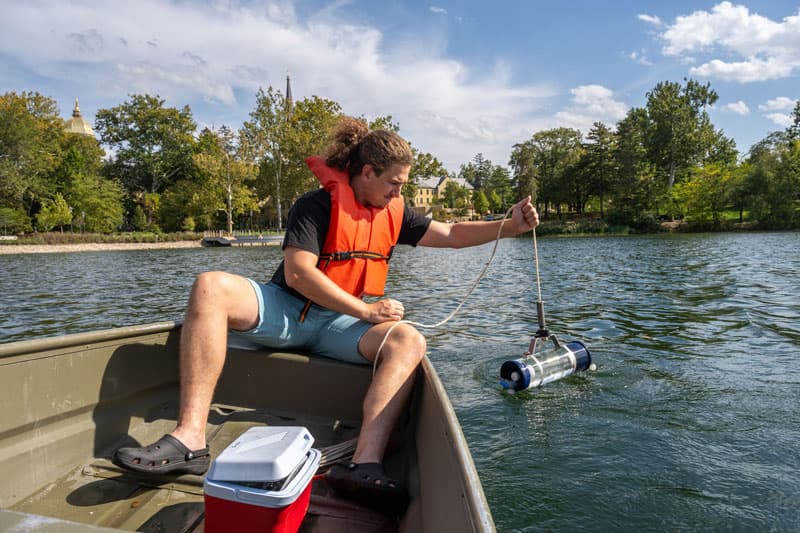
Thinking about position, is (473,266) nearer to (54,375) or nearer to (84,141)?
(54,375)

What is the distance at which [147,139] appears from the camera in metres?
57.5

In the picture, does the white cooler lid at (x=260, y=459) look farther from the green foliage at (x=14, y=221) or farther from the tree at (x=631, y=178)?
the tree at (x=631, y=178)

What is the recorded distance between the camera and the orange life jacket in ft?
9.00

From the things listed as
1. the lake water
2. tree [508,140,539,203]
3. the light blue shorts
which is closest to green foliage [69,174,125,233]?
the lake water

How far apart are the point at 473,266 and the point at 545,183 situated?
5119 cm

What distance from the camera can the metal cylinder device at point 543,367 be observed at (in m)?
4.54

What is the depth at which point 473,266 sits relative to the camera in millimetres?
20281

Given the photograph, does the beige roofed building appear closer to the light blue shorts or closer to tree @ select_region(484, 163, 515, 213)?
tree @ select_region(484, 163, 515, 213)

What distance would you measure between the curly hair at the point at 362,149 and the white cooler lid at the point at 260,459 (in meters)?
1.58

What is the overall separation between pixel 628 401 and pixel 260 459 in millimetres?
3920

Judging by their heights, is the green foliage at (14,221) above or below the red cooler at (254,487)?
above

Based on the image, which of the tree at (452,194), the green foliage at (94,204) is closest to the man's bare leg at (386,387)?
the green foliage at (94,204)

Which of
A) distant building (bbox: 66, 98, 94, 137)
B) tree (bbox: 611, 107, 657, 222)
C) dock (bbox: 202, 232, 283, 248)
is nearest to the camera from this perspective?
dock (bbox: 202, 232, 283, 248)

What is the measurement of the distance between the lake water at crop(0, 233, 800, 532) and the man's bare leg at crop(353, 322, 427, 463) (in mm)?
1031
